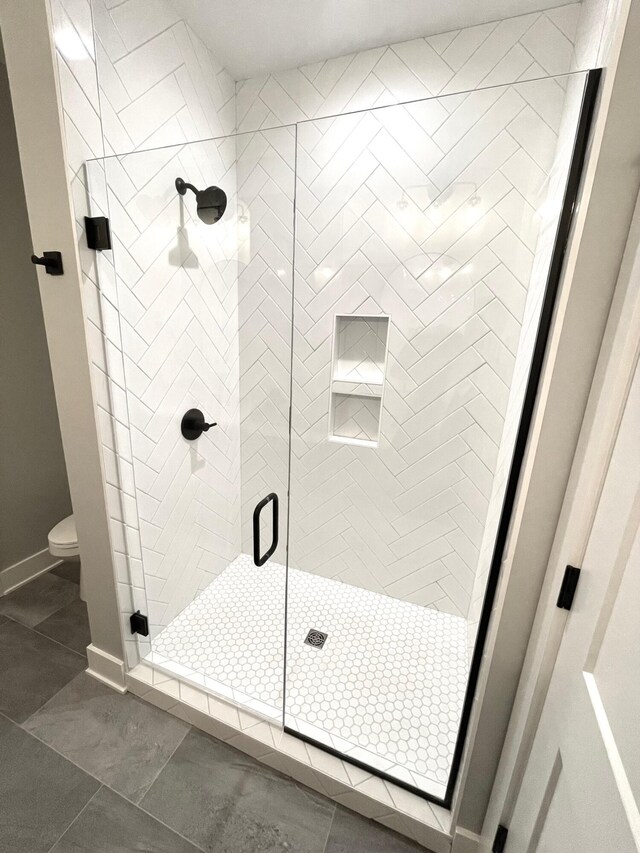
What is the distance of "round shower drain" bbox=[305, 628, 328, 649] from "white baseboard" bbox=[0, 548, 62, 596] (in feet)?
5.48

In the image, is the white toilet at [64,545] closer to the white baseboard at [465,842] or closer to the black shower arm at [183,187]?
the black shower arm at [183,187]

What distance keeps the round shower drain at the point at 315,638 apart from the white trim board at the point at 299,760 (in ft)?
1.31

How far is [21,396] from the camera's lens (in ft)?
6.42

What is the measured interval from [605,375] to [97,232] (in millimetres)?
1401

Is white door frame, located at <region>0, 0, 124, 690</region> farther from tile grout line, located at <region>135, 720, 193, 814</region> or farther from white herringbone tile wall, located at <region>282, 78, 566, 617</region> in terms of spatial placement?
white herringbone tile wall, located at <region>282, 78, 566, 617</region>

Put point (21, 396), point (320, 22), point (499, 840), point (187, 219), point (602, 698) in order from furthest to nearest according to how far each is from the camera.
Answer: point (21, 396)
point (187, 219)
point (320, 22)
point (499, 840)
point (602, 698)

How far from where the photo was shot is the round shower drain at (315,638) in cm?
168

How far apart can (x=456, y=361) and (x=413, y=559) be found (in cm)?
105

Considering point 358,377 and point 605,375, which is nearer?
point 605,375

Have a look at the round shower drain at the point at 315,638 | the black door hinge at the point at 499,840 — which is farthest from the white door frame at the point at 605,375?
the round shower drain at the point at 315,638

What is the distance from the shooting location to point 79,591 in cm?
205

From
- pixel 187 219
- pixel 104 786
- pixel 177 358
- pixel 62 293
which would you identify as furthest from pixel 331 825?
pixel 187 219

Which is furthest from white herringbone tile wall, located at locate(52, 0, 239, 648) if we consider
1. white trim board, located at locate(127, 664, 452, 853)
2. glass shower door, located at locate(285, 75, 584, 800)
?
glass shower door, located at locate(285, 75, 584, 800)

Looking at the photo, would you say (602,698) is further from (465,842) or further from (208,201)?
(208,201)
